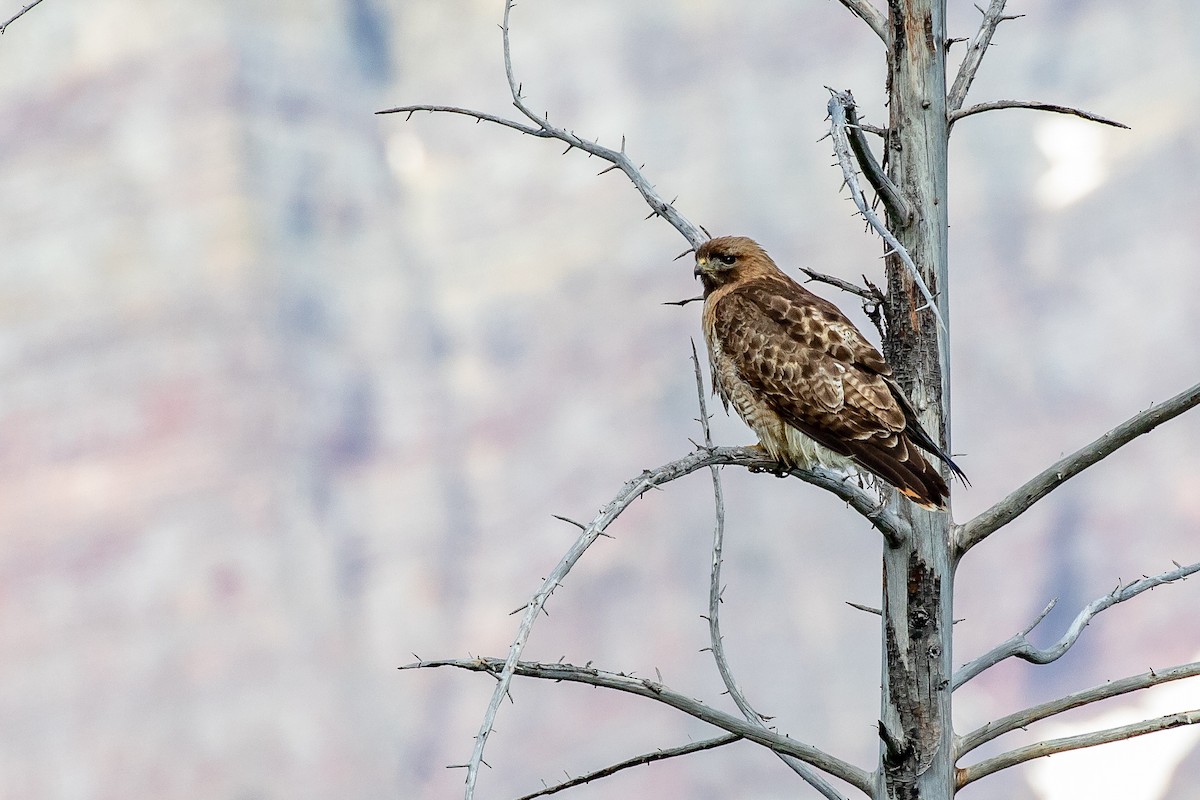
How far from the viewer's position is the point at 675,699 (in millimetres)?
4387

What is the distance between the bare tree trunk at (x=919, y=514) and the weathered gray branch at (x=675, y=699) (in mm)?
190

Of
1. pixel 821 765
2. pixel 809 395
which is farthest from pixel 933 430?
pixel 821 765

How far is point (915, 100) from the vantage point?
4414 millimetres

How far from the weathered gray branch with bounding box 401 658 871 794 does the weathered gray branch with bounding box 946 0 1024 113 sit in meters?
2.41

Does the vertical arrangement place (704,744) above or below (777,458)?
below

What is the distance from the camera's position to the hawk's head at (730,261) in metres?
6.07

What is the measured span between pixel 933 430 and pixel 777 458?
712 mm


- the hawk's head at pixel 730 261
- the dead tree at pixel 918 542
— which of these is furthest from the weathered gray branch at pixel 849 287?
the hawk's head at pixel 730 261

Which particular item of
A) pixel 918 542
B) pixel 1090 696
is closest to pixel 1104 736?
pixel 1090 696

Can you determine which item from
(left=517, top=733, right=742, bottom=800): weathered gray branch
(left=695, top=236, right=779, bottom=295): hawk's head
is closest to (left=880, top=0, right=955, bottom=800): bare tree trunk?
(left=517, top=733, right=742, bottom=800): weathered gray branch

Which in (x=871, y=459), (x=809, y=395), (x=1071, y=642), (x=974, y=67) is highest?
(x=974, y=67)

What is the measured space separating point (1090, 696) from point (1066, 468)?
87cm

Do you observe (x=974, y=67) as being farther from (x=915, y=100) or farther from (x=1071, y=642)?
(x=1071, y=642)

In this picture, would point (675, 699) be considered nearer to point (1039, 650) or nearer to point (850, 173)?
point (1039, 650)
